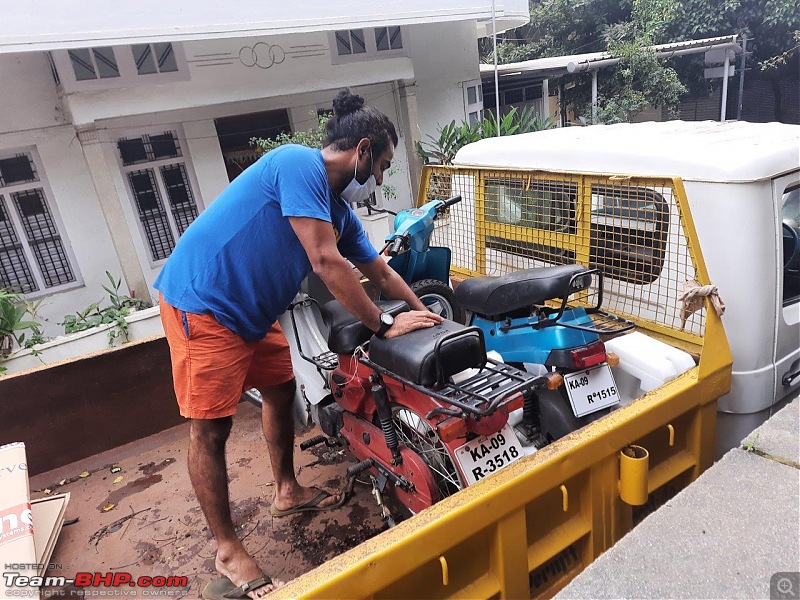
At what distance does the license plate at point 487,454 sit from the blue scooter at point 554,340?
10.7 inches

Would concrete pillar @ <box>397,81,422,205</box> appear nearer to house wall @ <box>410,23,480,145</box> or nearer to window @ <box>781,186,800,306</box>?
house wall @ <box>410,23,480,145</box>

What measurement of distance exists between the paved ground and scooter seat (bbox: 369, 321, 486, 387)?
652mm

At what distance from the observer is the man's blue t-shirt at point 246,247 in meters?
1.88

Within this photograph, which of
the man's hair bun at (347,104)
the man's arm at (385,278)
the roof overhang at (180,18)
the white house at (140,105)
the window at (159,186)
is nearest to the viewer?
the man's hair bun at (347,104)

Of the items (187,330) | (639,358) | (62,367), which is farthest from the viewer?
(62,367)

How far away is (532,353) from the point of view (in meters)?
→ 2.21

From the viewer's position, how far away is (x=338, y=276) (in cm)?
184

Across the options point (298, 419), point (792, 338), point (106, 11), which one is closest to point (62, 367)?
point (298, 419)

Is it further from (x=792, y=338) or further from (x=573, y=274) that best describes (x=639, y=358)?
(x=792, y=338)

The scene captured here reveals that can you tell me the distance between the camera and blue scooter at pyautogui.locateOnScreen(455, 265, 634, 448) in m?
2.05

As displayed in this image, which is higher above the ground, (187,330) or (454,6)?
(454,6)

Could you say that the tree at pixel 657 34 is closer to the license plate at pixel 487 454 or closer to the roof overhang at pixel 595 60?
the roof overhang at pixel 595 60

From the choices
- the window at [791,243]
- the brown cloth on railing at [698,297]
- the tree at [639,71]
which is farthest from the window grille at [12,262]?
the tree at [639,71]

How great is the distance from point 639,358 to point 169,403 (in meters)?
2.40
